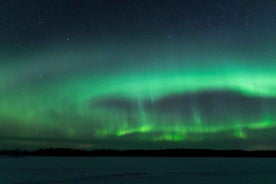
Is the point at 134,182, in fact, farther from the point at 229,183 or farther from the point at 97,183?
the point at 229,183

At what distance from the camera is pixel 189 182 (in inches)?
2938

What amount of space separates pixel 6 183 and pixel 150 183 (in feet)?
83.7

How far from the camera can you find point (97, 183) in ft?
233

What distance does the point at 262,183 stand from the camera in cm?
7206

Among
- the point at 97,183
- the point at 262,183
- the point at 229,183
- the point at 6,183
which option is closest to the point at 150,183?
the point at 97,183

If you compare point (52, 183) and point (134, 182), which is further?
point (134, 182)

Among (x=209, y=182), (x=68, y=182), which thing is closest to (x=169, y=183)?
(x=209, y=182)

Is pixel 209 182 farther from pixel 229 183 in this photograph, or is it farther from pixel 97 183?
pixel 97 183

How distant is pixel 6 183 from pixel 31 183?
177 inches

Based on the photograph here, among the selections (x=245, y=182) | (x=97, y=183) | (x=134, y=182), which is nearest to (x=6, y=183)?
(x=97, y=183)

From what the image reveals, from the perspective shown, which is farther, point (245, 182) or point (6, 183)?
point (245, 182)

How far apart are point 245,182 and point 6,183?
145 feet

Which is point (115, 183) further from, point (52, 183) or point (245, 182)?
point (245, 182)

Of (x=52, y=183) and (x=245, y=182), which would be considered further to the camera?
(x=245, y=182)
